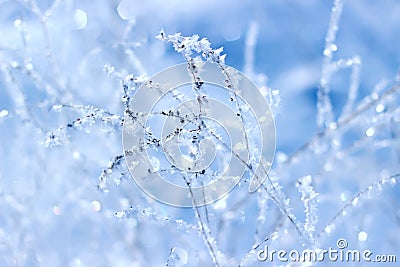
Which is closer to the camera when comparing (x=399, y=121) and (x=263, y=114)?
(x=263, y=114)

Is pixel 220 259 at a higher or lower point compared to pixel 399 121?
lower

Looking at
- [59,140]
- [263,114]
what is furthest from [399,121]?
[59,140]

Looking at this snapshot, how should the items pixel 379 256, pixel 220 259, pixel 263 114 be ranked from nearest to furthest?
pixel 220 259 → pixel 263 114 → pixel 379 256

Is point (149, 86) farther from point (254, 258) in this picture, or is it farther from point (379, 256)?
point (379, 256)

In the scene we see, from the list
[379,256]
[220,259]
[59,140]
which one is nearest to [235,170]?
[220,259]

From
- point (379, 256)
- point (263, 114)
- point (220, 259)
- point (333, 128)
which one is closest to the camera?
point (220, 259)

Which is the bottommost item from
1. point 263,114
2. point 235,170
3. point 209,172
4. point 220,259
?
point 220,259

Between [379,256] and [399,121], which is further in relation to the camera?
[379,256]

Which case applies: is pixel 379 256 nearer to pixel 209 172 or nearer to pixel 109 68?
pixel 209 172

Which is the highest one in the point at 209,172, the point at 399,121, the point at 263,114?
the point at 399,121
